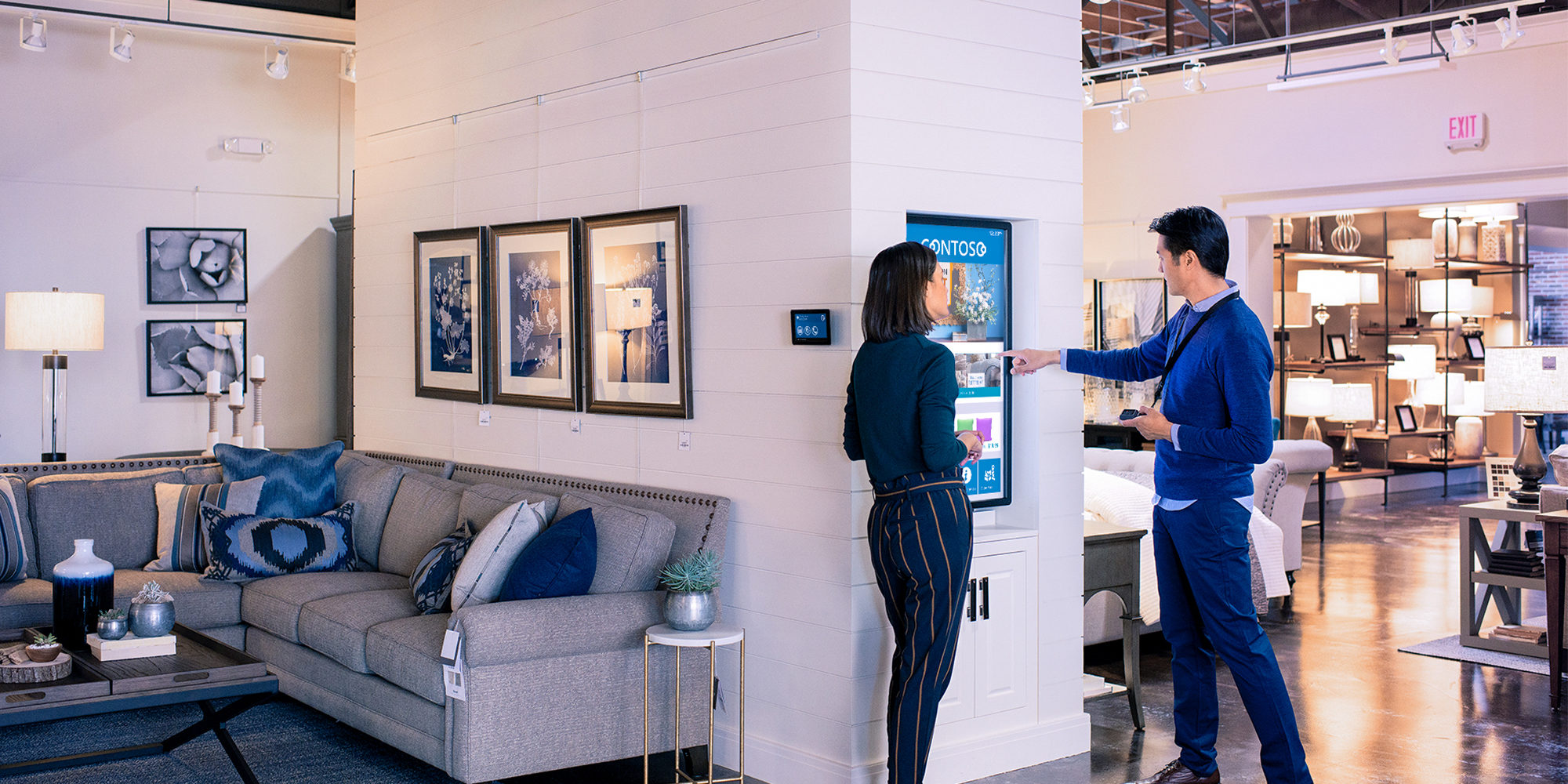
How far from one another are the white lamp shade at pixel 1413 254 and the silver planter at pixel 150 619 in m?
11.6

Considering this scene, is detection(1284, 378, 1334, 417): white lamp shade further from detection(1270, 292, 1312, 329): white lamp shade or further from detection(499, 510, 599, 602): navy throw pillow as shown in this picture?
detection(499, 510, 599, 602): navy throw pillow

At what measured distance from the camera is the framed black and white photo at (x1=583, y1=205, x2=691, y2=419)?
4707 millimetres

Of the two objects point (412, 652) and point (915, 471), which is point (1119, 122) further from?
point (412, 652)

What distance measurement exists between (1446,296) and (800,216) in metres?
10.5

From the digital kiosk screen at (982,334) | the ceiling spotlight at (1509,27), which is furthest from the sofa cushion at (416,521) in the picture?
the ceiling spotlight at (1509,27)

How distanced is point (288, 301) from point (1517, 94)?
840cm

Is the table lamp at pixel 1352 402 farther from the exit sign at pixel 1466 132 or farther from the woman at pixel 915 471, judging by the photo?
the woman at pixel 915 471

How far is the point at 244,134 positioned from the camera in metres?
8.84

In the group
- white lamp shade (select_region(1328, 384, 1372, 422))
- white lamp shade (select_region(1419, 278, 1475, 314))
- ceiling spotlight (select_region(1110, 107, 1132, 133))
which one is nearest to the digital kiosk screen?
ceiling spotlight (select_region(1110, 107, 1132, 133))

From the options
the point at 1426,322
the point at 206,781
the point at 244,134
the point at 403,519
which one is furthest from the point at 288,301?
the point at 1426,322

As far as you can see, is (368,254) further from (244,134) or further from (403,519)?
(244,134)

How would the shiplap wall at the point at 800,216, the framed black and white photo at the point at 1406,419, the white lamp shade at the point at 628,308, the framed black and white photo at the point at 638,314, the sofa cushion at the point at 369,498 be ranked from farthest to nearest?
the framed black and white photo at the point at 1406,419
the sofa cushion at the point at 369,498
the white lamp shade at the point at 628,308
the framed black and white photo at the point at 638,314
the shiplap wall at the point at 800,216

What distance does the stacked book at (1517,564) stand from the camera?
20.0 feet

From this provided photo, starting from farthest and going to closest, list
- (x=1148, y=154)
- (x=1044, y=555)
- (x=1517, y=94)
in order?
(x=1148, y=154), (x=1517, y=94), (x=1044, y=555)
